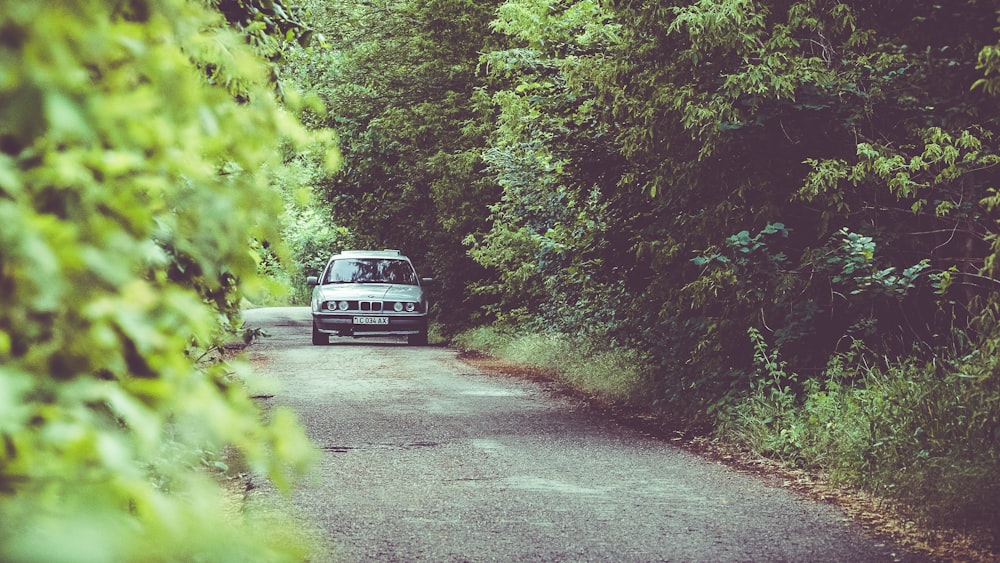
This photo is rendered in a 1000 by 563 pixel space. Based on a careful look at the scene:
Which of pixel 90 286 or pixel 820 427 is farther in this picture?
pixel 820 427

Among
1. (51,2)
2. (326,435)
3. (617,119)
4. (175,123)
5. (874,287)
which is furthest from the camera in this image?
(617,119)

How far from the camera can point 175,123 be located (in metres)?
2.14

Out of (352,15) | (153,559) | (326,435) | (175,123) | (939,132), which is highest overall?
(352,15)

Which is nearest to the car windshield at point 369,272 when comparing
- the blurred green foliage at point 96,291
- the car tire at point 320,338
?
the car tire at point 320,338

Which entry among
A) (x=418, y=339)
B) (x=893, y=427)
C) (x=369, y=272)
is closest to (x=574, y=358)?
(x=418, y=339)

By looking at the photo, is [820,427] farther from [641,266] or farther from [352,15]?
[352,15]

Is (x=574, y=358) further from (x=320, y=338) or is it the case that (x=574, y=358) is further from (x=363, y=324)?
(x=320, y=338)

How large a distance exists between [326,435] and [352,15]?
819 inches

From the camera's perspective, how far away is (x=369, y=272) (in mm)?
25953

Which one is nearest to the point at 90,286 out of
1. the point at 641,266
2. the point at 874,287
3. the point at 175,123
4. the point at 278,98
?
the point at 175,123

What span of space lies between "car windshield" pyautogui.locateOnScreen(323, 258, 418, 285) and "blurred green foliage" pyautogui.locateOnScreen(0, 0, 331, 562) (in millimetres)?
23389

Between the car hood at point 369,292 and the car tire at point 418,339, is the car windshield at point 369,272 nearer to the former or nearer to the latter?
the car hood at point 369,292

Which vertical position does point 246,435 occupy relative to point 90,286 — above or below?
below

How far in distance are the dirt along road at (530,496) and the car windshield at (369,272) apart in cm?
1174
